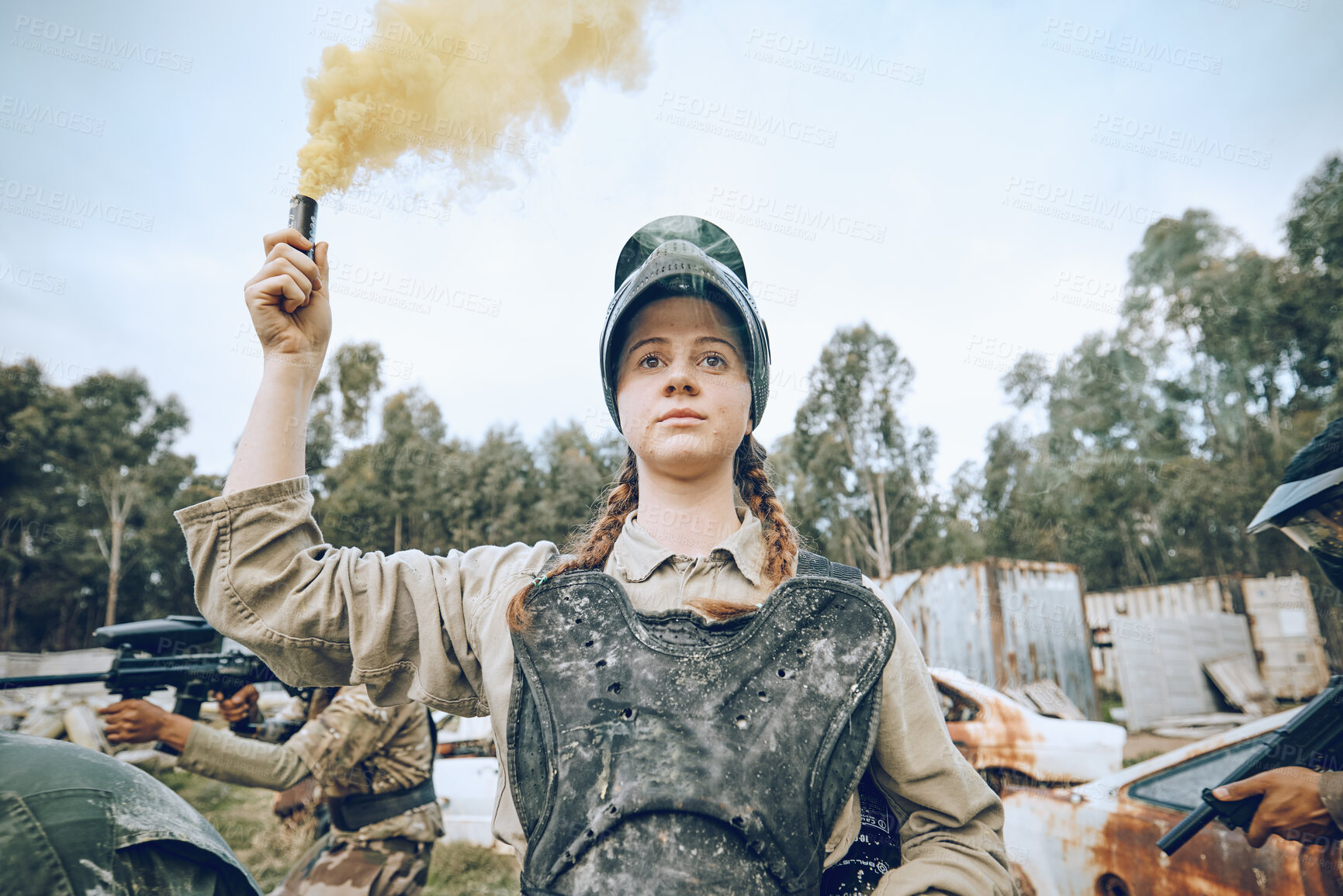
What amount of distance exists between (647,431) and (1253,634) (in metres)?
19.4

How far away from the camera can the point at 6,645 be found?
731 inches

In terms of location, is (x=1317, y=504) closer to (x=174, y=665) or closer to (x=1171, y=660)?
(x=174, y=665)

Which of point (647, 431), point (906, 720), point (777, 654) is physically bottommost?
point (906, 720)

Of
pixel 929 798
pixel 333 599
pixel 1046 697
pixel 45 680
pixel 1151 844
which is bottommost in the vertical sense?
pixel 1046 697

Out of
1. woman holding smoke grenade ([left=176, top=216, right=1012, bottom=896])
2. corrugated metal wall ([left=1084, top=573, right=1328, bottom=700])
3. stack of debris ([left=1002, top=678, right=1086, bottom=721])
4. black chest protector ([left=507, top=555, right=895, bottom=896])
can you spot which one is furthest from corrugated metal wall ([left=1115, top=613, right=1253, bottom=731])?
black chest protector ([left=507, top=555, right=895, bottom=896])

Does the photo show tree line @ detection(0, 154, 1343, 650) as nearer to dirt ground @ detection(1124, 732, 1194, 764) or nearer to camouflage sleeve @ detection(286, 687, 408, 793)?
dirt ground @ detection(1124, 732, 1194, 764)

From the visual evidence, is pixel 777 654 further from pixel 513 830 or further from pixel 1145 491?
pixel 1145 491

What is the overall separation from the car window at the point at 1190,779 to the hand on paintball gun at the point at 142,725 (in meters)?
5.07

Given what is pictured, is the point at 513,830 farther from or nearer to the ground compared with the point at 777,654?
nearer to the ground

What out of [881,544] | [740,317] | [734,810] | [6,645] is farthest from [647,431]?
[6,645]

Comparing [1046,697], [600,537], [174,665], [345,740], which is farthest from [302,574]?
[1046,697]

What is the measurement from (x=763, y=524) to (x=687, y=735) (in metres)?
0.82

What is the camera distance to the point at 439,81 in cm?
199

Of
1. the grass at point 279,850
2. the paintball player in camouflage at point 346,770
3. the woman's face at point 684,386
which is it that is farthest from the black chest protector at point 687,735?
the grass at point 279,850
